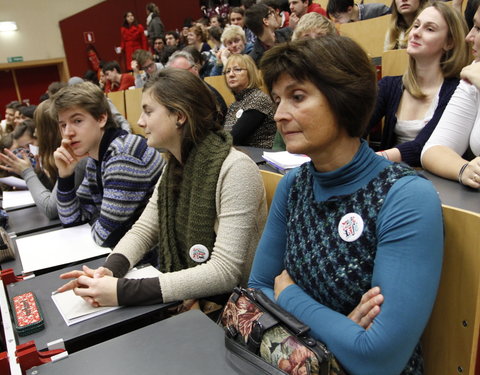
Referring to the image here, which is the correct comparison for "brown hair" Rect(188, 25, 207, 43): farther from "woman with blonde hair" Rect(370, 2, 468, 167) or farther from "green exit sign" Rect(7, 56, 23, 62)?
"green exit sign" Rect(7, 56, 23, 62)

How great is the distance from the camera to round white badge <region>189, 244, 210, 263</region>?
135 cm

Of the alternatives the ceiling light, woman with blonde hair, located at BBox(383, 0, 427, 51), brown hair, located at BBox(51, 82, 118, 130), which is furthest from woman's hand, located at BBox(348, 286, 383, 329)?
the ceiling light

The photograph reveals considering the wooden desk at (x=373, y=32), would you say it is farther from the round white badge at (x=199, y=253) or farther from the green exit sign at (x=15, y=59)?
the green exit sign at (x=15, y=59)

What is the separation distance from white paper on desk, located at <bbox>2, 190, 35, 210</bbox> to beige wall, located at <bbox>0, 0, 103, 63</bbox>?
8.28m

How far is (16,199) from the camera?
2543mm

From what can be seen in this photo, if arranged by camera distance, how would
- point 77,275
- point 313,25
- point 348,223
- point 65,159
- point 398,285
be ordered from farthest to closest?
1. point 313,25
2. point 65,159
3. point 77,275
4. point 348,223
5. point 398,285

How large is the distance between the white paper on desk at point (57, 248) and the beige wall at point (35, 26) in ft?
31.2

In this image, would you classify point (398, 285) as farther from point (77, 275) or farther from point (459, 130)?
point (77, 275)

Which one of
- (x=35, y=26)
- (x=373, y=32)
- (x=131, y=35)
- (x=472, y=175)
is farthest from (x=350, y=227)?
(x=35, y=26)

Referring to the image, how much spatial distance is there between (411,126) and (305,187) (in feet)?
3.19

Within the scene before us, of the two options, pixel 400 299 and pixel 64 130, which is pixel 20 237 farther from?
pixel 400 299

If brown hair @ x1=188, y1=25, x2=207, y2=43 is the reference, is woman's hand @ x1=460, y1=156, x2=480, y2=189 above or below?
below

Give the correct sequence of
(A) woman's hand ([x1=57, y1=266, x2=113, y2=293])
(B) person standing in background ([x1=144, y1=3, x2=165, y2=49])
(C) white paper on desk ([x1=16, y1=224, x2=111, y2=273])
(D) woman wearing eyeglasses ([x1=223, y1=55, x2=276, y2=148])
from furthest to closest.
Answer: (B) person standing in background ([x1=144, y1=3, x2=165, y2=49]) < (D) woman wearing eyeglasses ([x1=223, y1=55, x2=276, y2=148]) < (C) white paper on desk ([x1=16, y1=224, x2=111, y2=273]) < (A) woman's hand ([x1=57, y1=266, x2=113, y2=293])

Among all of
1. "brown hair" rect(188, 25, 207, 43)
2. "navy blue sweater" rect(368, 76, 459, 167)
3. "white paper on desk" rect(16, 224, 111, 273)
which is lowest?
"white paper on desk" rect(16, 224, 111, 273)
